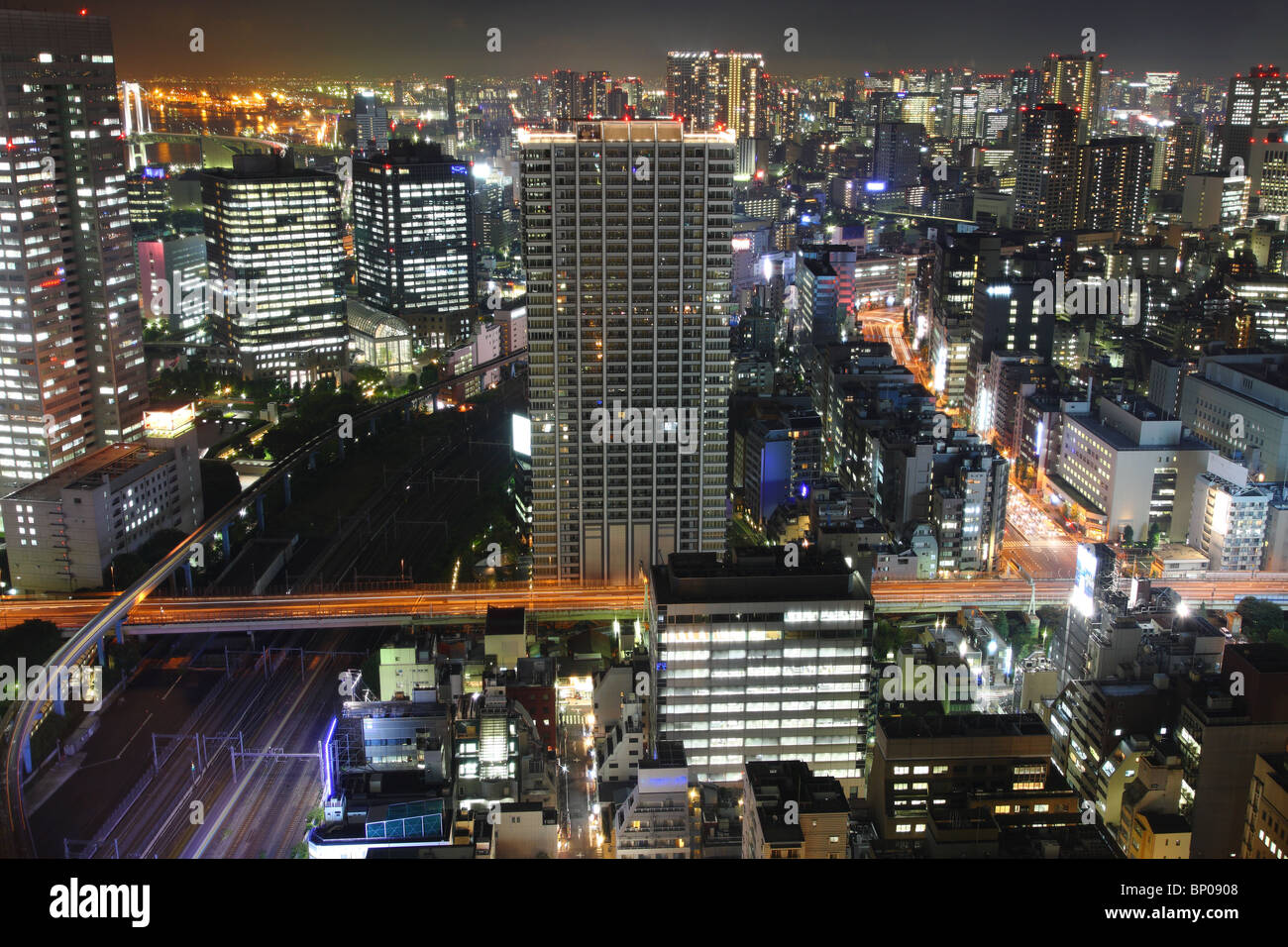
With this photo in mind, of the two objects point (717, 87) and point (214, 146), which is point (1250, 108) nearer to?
point (717, 87)

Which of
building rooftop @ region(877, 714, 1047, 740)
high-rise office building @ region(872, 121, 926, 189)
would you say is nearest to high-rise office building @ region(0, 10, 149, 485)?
building rooftop @ region(877, 714, 1047, 740)

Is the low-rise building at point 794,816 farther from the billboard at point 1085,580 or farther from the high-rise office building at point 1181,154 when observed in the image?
the high-rise office building at point 1181,154

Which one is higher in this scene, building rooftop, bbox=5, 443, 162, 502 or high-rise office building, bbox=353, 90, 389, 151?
high-rise office building, bbox=353, 90, 389, 151

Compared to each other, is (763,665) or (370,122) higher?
(370,122)

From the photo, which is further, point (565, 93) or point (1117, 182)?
point (1117, 182)

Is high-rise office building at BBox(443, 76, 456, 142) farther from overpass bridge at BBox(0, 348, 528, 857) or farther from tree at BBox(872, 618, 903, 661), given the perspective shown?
tree at BBox(872, 618, 903, 661)

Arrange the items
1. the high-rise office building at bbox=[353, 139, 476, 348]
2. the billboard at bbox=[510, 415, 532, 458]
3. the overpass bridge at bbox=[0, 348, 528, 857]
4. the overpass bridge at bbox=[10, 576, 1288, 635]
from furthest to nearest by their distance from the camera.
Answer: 1. the high-rise office building at bbox=[353, 139, 476, 348]
2. the billboard at bbox=[510, 415, 532, 458]
3. the overpass bridge at bbox=[10, 576, 1288, 635]
4. the overpass bridge at bbox=[0, 348, 528, 857]

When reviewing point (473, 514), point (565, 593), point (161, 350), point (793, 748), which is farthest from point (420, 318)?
point (793, 748)

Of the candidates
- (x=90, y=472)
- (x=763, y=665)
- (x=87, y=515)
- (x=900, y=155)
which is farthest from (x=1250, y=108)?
(x=87, y=515)
